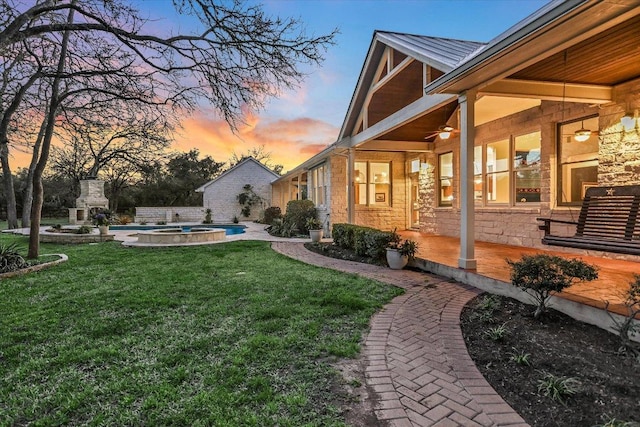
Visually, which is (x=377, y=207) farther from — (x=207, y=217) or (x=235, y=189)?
(x=235, y=189)

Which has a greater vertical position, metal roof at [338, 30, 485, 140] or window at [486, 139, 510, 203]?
metal roof at [338, 30, 485, 140]

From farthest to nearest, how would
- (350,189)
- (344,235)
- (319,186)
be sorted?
(319,186) → (350,189) → (344,235)

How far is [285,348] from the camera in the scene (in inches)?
121

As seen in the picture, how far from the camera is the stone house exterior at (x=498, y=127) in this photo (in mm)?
4250

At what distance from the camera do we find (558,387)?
89.9 inches

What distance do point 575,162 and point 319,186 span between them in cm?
925

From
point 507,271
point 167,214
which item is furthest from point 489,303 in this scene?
point 167,214

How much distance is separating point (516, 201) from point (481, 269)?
347 centimetres

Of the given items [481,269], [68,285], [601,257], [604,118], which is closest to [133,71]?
[68,285]

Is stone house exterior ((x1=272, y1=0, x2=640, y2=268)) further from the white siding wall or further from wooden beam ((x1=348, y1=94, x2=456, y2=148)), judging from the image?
the white siding wall

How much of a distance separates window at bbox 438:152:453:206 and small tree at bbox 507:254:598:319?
6.79 meters

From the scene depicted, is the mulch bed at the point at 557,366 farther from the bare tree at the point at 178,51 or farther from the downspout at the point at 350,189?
the downspout at the point at 350,189

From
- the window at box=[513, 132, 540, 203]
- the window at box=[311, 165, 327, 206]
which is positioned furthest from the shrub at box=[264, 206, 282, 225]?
the window at box=[513, 132, 540, 203]

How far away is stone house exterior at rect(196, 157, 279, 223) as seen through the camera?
26.2m
